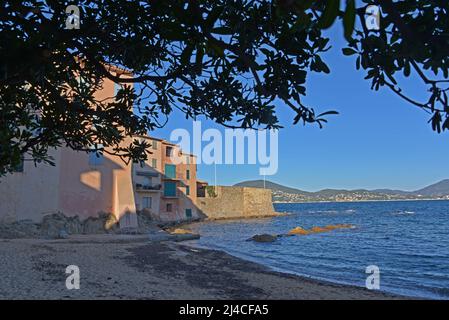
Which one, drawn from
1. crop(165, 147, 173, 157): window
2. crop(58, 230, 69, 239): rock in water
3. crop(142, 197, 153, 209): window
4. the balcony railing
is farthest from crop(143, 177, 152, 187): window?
crop(58, 230, 69, 239): rock in water

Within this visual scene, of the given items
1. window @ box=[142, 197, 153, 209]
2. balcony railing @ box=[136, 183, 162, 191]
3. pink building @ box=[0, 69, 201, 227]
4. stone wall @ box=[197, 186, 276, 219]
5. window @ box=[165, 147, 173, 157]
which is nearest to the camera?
pink building @ box=[0, 69, 201, 227]

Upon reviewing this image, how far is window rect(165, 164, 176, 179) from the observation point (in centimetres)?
5153

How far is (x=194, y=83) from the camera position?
4.64 metres

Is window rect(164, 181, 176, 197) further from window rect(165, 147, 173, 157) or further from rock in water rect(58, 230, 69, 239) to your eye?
rock in water rect(58, 230, 69, 239)

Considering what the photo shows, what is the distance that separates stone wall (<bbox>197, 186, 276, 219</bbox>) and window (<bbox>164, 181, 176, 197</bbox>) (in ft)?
51.9

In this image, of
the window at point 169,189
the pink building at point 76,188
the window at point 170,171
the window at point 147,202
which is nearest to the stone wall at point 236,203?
the window at point 170,171

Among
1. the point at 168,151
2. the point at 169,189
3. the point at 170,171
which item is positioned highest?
the point at 168,151

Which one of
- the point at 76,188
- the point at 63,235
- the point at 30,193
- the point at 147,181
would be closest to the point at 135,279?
the point at 63,235

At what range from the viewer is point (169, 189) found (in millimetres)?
50625

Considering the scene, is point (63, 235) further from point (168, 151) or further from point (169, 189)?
point (168, 151)

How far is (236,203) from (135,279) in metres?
64.4

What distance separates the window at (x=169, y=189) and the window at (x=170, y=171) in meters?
1.17
